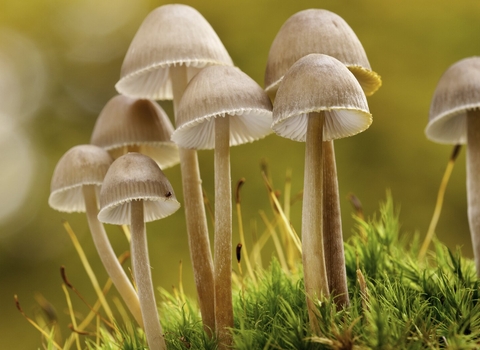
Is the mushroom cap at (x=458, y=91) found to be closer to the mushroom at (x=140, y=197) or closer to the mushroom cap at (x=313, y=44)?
the mushroom cap at (x=313, y=44)

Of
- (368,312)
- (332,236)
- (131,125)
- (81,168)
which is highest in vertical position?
(131,125)

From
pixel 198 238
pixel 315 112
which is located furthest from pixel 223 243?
pixel 315 112

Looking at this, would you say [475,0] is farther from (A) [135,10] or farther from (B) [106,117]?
(B) [106,117]

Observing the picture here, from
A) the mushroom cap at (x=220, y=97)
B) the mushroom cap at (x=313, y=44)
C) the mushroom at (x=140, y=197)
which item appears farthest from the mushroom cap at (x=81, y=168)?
the mushroom cap at (x=313, y=44)

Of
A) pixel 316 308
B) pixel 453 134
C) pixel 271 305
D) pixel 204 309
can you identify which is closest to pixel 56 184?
pixel 204 309

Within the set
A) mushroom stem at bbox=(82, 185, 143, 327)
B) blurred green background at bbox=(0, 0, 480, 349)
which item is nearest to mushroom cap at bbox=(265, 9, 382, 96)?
mushroom stem at bbox=(82, 185, 143, 327)

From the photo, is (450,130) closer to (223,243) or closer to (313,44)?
(313,44)
